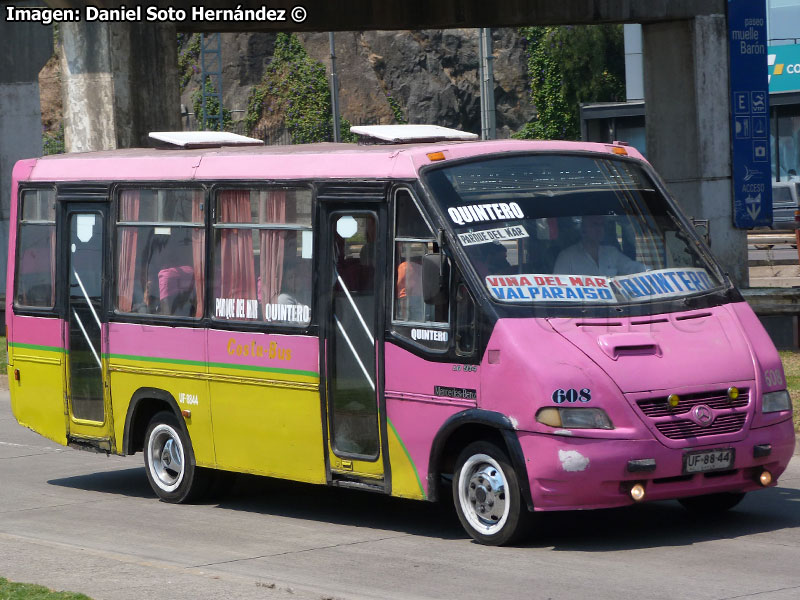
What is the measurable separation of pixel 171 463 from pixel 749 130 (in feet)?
40.7

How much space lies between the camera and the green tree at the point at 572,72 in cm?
7369

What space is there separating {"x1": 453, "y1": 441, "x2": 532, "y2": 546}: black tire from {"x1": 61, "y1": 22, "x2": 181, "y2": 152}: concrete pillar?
34.4 feet

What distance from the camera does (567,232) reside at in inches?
365

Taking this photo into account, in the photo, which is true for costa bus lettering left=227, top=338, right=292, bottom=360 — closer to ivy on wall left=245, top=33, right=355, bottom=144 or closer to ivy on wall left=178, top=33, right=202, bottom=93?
ivy on wall left=245, top=33, right=355, bottom=144

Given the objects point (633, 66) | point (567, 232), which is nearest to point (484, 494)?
point (567, 232)

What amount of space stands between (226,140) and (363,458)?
3638mm

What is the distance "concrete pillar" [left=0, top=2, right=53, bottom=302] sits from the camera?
89.4 ft

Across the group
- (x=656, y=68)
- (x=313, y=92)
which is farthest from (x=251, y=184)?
(x=313, y=92)

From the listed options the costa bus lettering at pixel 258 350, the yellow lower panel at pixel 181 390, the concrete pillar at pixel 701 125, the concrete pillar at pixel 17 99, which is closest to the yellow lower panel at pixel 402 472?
the costa bus lettering at pixel 258 350

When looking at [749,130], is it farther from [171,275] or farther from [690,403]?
[690,403]

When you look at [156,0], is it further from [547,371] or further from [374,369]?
[547,371]

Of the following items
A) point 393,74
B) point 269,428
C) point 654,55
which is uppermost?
point 393,74

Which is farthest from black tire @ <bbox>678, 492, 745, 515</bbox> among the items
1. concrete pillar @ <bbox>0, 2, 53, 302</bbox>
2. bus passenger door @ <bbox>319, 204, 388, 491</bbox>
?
concrete pillar @ <bbox>0, 2, 53, 302</bbox>

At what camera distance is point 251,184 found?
418 inches
